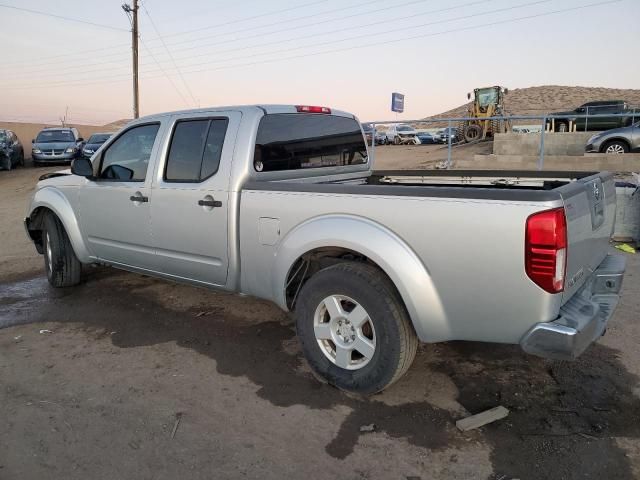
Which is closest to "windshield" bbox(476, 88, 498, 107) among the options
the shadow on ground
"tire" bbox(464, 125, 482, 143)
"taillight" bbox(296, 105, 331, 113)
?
"tire" bbox(464, 125, 482, 143)

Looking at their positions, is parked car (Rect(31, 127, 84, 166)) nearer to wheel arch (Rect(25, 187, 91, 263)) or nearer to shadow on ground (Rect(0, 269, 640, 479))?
wheel arch (Rect(25, 187, 91, 263))

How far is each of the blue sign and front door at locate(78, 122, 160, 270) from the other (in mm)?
36060

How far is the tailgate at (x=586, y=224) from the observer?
2734 millimetres

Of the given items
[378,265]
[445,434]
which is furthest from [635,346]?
[378,265]

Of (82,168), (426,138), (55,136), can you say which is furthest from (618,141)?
(426,138)

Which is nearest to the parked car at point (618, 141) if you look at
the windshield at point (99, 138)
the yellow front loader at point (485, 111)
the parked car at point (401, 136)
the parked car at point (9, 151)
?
the yellow front loader at point (485, 111)

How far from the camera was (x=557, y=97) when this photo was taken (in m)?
63.8

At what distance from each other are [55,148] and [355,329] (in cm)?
2263

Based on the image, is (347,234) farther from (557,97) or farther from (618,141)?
(557,97)

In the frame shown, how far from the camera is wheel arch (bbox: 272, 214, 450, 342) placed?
2.93 metres

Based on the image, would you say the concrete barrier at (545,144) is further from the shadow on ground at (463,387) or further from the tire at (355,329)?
the tire at (355,329)

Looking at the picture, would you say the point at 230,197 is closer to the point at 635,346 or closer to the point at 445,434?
the point at 445,434

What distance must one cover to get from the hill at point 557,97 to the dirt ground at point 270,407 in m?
52.5

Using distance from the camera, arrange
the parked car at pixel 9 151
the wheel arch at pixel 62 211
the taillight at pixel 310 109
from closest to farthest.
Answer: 1. the taillight at pixel 310 109
2. the wheel arch at pixel 62 211
3. the parked car at pixel 9 151
